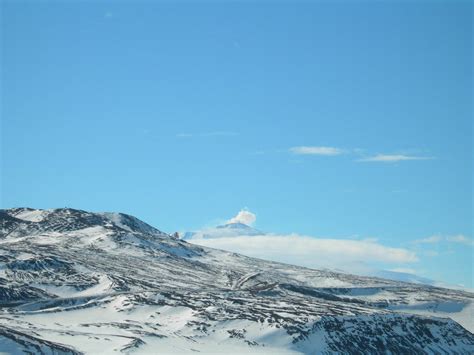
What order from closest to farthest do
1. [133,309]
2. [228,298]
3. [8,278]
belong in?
[133,309], [228,298], [8,278]

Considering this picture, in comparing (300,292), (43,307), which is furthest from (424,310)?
(43,307)

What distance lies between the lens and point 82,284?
171m

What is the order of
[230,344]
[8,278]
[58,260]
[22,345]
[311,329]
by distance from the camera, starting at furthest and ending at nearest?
1. [58,260]
2. [8,278]
3. [311,329]
4. [230,344]
5. [22,345]

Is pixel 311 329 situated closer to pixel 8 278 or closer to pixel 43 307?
pixel 43 307

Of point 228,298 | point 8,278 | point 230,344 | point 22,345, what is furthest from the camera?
point 8,278

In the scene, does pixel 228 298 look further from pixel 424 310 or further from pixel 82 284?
pixel 424 310

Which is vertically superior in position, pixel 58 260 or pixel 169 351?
pixel 58 260

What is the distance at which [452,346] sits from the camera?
486ft

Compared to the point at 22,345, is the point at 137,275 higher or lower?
higher

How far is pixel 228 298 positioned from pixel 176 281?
131 feet

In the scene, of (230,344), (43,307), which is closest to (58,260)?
(43,307)

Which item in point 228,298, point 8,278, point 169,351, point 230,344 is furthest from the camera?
point 8,278

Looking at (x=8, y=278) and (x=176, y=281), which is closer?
(x=8, y=278)

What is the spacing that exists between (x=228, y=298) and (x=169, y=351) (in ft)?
155
